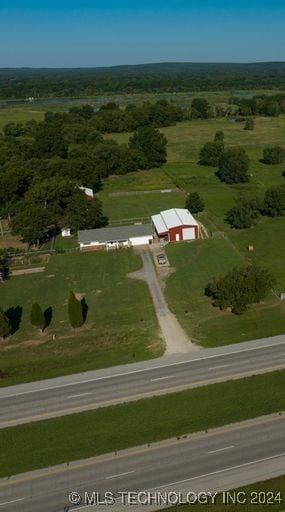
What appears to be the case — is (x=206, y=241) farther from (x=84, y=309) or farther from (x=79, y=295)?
(x=84, y=309)

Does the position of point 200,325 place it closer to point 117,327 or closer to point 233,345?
point 233,345

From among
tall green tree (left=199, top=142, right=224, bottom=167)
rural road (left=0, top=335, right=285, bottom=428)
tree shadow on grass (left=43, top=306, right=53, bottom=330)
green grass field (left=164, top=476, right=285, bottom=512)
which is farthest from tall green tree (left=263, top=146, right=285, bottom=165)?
green grass field (left=164, top=476, right=285, bottom=512)

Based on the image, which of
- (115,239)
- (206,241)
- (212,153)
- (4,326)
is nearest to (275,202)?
(206,241)

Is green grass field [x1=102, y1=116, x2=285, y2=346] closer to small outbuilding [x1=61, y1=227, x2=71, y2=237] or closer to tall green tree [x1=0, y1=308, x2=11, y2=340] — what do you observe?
small outbuilding [x1=61, y1=227, x2=71, y2=237]

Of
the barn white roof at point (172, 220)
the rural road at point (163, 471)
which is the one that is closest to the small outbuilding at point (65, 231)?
the barn white roof at point (172, 220)

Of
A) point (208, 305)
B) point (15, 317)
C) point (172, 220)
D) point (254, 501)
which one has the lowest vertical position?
point (254, 501)

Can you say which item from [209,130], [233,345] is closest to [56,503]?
[233,345]

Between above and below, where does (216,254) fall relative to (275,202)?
below
